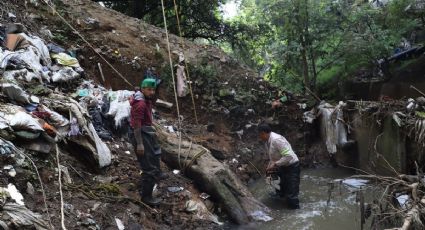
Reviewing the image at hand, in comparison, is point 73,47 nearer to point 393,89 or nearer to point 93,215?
point 93,215

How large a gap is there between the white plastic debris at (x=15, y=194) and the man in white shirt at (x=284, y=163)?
3.36m

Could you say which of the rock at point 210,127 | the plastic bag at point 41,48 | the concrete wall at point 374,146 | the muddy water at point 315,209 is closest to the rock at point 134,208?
the muddy water at point 315,209

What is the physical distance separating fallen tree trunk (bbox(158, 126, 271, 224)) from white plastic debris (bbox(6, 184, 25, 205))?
2.72 m

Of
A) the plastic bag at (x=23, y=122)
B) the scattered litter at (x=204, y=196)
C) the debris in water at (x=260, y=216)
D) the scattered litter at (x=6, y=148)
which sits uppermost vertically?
the plastic bag at (x=23, y=122)

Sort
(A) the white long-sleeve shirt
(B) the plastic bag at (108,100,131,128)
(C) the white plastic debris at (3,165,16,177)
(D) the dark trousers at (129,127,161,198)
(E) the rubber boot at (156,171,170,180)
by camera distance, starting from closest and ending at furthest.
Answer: (C) the white plastic debris at (3,165,16,177)
(D) the dark trousers at (129,127,161,198)
(E) the rubber boot at (156,171,170,180)
(A) the white long-sleeve shirt
(B) the plastic bag at (108,100,131,128)

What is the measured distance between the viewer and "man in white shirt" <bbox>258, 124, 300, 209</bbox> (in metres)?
6.25

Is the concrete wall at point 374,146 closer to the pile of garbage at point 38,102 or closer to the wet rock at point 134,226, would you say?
the wet rock at point 134,226

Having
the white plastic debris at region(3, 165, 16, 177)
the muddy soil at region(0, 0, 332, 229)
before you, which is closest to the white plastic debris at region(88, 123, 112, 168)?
the muddy soil at region(0, 0, 332, 229)

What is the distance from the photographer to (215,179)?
6.10 m

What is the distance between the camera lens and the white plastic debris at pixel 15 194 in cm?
393

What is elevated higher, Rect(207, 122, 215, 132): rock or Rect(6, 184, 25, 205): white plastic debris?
Rect(6, 184, 25, 205): white plastic debris

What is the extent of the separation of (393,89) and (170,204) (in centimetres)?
696

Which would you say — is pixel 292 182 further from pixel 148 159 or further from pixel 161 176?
pixel 148 159

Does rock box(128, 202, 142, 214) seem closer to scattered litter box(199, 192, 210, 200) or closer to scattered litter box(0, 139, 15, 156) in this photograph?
scattered litter box(199, 192, 210, 200)
